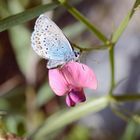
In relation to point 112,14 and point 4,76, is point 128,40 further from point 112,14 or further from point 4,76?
point 4,76

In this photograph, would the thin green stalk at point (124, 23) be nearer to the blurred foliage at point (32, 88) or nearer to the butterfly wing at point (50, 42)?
the blurred foliage at point (32, 88)

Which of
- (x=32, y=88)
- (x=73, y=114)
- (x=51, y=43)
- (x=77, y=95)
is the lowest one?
(x=32, y=88)

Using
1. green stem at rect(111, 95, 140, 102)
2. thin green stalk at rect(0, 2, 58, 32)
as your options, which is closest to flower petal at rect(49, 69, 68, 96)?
thin green stalk at rect(0, 2, 58, 32)

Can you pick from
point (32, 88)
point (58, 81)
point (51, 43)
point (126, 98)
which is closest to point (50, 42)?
point (51, 43)

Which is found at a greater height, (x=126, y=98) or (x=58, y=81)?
(x=58, y=81)

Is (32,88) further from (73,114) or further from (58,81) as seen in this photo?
(58,81)

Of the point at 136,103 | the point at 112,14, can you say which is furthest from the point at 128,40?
the point at 136,103
